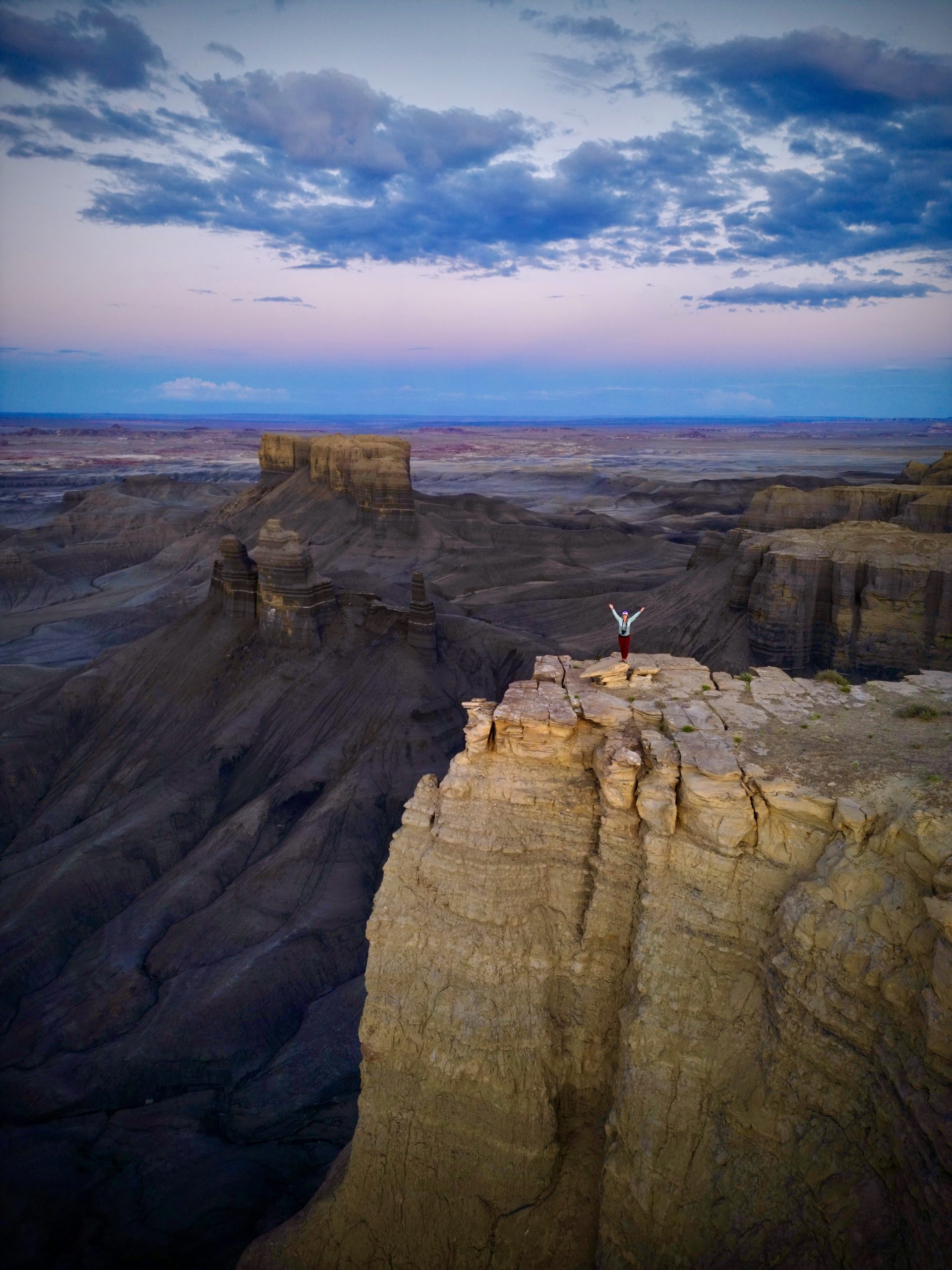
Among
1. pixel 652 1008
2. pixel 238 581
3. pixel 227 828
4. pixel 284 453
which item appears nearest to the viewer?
pixel 652 1008

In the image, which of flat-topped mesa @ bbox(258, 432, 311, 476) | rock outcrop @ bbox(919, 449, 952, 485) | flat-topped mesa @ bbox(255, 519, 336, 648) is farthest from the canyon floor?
rock outcrop @ bbox(919, 449, 952, 485)

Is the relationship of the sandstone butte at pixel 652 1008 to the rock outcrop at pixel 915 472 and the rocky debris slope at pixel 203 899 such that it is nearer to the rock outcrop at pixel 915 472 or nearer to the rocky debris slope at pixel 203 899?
the rocky debris slope at pixel 203 899

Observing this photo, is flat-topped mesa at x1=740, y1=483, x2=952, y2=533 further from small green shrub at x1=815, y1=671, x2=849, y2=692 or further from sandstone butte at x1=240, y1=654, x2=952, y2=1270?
sandstone butte at x1=240, y1=654, x2=952, y2=1270

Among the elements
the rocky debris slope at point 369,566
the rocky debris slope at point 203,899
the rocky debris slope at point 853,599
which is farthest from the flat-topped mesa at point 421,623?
the rocky debris slope at point 853,599

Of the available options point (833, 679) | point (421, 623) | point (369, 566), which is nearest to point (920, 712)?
point (833, 679)

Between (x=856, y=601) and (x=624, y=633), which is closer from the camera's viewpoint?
(x=624, y=633)

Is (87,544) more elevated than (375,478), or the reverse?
(375,478)

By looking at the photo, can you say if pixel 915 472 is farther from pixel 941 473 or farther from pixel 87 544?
pixel 87 544
